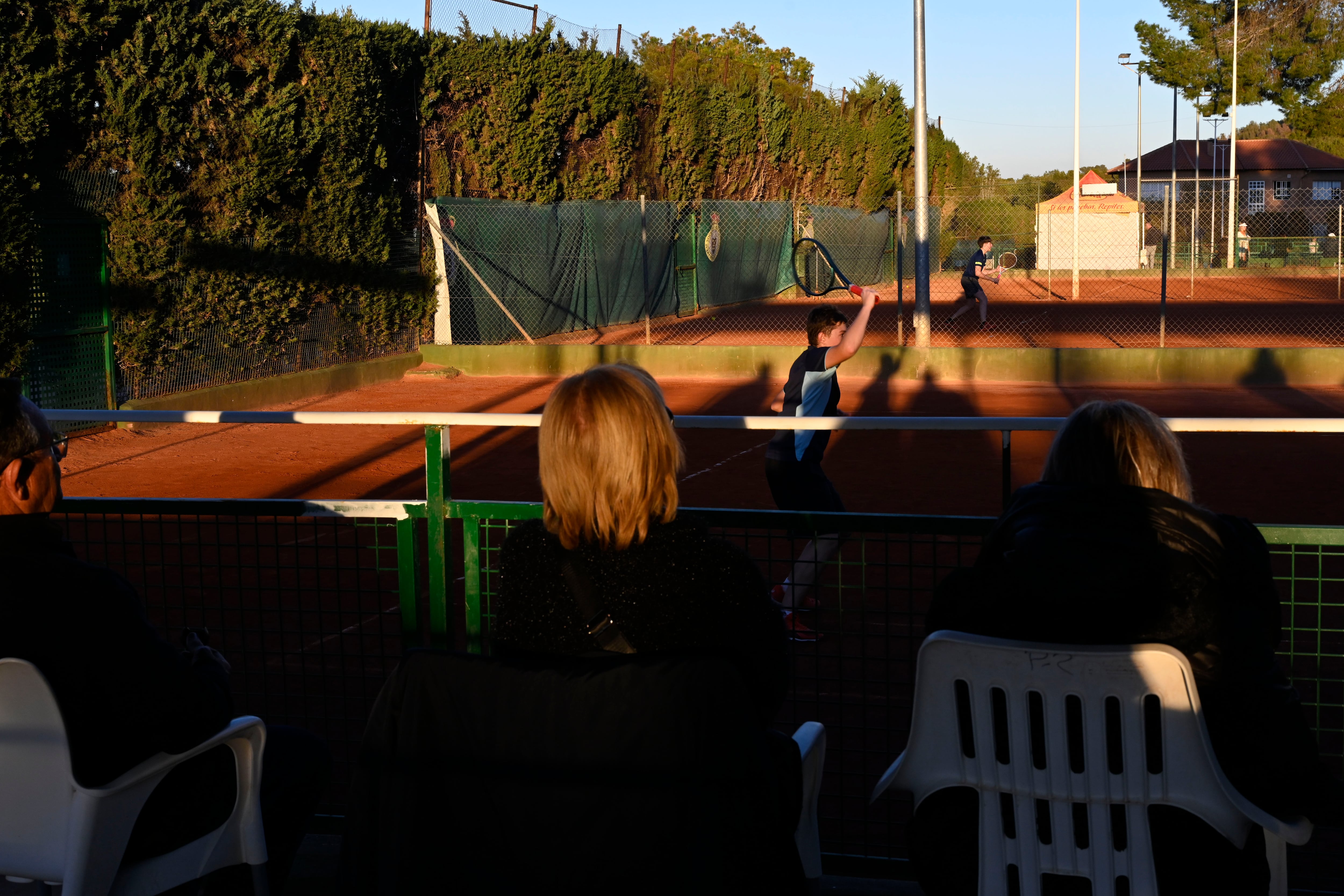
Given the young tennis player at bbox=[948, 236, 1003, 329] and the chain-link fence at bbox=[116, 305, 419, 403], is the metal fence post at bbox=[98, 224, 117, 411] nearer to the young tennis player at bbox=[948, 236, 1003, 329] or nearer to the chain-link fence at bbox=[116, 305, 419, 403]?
the chain-link fence at bbox=[116, 305, 419, 403]

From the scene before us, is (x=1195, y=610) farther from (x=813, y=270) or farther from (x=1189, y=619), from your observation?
(x=813, y=270)

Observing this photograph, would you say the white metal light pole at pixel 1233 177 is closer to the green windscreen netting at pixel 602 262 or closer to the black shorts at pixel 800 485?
the green windscreen netting at pixel 602 262

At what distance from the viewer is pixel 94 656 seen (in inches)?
91.9

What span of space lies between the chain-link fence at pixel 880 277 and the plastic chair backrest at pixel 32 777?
15.4 m

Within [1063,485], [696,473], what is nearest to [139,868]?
[1063,485]

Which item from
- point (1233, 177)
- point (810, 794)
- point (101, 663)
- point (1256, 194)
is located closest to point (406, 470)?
point (101, 663)

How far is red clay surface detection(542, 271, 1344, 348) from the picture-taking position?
19234mm

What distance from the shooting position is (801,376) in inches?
232

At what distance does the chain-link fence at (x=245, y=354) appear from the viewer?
44.8 ft

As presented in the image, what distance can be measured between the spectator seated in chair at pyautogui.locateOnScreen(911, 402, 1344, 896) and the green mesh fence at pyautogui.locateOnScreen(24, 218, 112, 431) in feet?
36.4

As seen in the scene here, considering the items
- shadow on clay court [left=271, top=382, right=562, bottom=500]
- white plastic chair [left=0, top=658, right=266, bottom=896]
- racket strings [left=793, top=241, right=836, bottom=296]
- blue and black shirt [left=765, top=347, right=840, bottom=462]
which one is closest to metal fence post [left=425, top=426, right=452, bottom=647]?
white plastic chair [left=0, top=658, right=266, bottom=896]

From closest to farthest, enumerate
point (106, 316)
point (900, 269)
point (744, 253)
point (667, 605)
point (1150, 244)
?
1. point (667, 605)
2. point (106, 316)
3. point (900, 269)
4. point (744, 253)
5. point (1150, 244)

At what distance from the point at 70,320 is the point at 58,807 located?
11483 mm

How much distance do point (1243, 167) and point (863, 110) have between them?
2643cm
